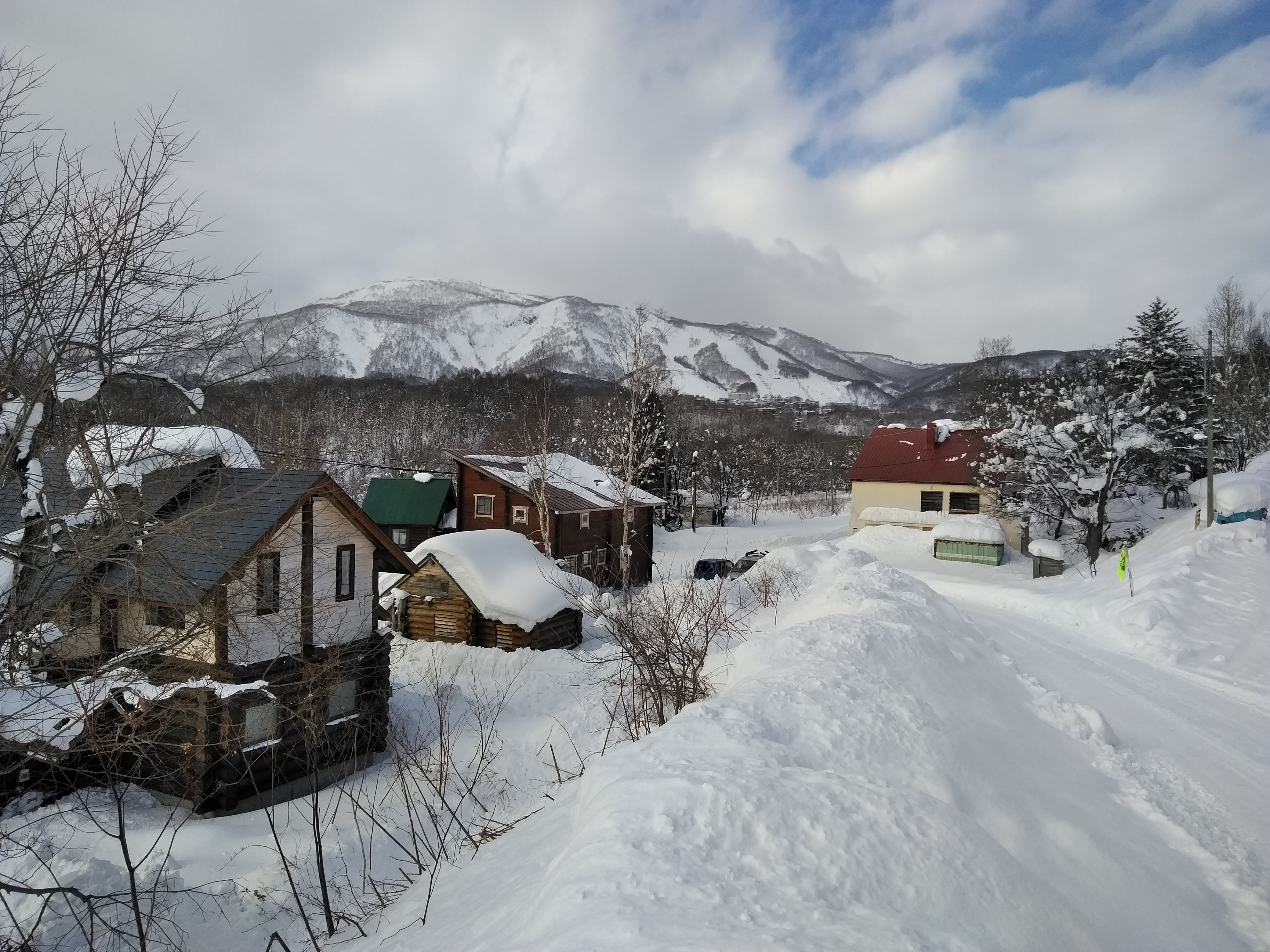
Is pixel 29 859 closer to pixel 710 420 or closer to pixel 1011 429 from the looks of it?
pixel 1011 429

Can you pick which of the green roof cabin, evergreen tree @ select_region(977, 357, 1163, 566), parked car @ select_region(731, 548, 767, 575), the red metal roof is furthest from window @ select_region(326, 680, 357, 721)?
the red metal roof

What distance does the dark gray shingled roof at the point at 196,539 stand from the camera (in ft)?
20.1

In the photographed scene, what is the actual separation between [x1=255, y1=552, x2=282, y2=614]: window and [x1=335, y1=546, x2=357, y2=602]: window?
4.90 feet

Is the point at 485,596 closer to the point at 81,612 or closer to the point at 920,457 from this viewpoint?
the point at 81,612

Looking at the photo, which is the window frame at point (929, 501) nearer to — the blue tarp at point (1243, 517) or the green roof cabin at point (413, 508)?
the blue tarp at point (1243, 517)

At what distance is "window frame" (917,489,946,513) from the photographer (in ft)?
108

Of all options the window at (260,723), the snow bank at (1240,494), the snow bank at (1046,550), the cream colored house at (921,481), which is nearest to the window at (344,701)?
the window at (260,723)

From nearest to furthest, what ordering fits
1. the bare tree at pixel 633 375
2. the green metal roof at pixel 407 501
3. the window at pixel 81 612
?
the window at pixel 81 612 < the bare tree at pixel 633 375 < the green metal roof at pixel 407 501

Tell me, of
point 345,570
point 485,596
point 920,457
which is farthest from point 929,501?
point 345,570

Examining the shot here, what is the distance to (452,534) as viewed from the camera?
21031 millimetres

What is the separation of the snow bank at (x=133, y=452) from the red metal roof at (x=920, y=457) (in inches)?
1238

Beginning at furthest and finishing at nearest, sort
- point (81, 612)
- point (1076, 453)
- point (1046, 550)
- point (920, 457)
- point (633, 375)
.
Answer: point (920, 457) → point (1046, 550) → point (1076, 453) → point (633, 375) → point (81, 612)

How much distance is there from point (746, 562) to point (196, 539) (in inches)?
977

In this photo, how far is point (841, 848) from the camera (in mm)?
4203
